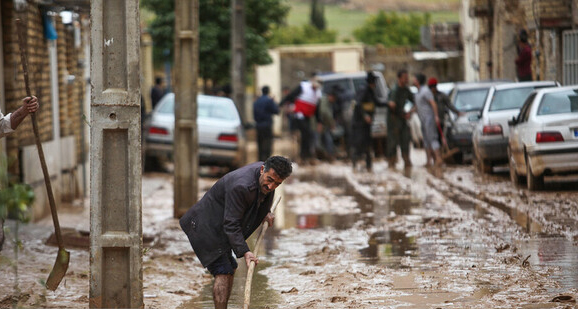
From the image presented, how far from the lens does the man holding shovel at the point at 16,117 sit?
855 cm

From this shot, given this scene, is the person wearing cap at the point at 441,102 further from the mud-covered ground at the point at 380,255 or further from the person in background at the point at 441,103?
the mud-covered ground at the point at 380,255

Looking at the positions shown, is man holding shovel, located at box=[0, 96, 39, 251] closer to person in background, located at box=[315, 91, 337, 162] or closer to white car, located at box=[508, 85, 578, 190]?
white car, located at box=[508, 85, 578, 190]

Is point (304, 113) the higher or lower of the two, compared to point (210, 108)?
lower

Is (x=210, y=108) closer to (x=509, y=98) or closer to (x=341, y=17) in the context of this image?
(x=509, y=98)

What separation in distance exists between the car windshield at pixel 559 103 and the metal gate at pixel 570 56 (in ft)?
27.0

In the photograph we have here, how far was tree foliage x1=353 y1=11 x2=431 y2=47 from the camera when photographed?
88938mm

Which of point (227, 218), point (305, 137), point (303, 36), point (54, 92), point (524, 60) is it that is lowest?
point (303, 36)

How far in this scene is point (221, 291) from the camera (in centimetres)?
805

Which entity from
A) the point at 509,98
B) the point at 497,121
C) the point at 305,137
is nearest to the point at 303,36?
the point at 305,137

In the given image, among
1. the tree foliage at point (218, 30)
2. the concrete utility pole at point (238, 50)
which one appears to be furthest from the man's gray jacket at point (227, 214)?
the tree foliage at point (218, 30)

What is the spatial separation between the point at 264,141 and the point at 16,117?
60.7ft

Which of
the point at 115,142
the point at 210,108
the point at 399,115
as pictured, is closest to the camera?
the point at 115,142

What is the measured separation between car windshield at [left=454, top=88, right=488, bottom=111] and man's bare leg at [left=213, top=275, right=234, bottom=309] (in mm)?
17111

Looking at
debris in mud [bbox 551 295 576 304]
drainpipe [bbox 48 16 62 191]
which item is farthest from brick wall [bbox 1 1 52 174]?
debris in mud [bbox 551 295 576 304]
